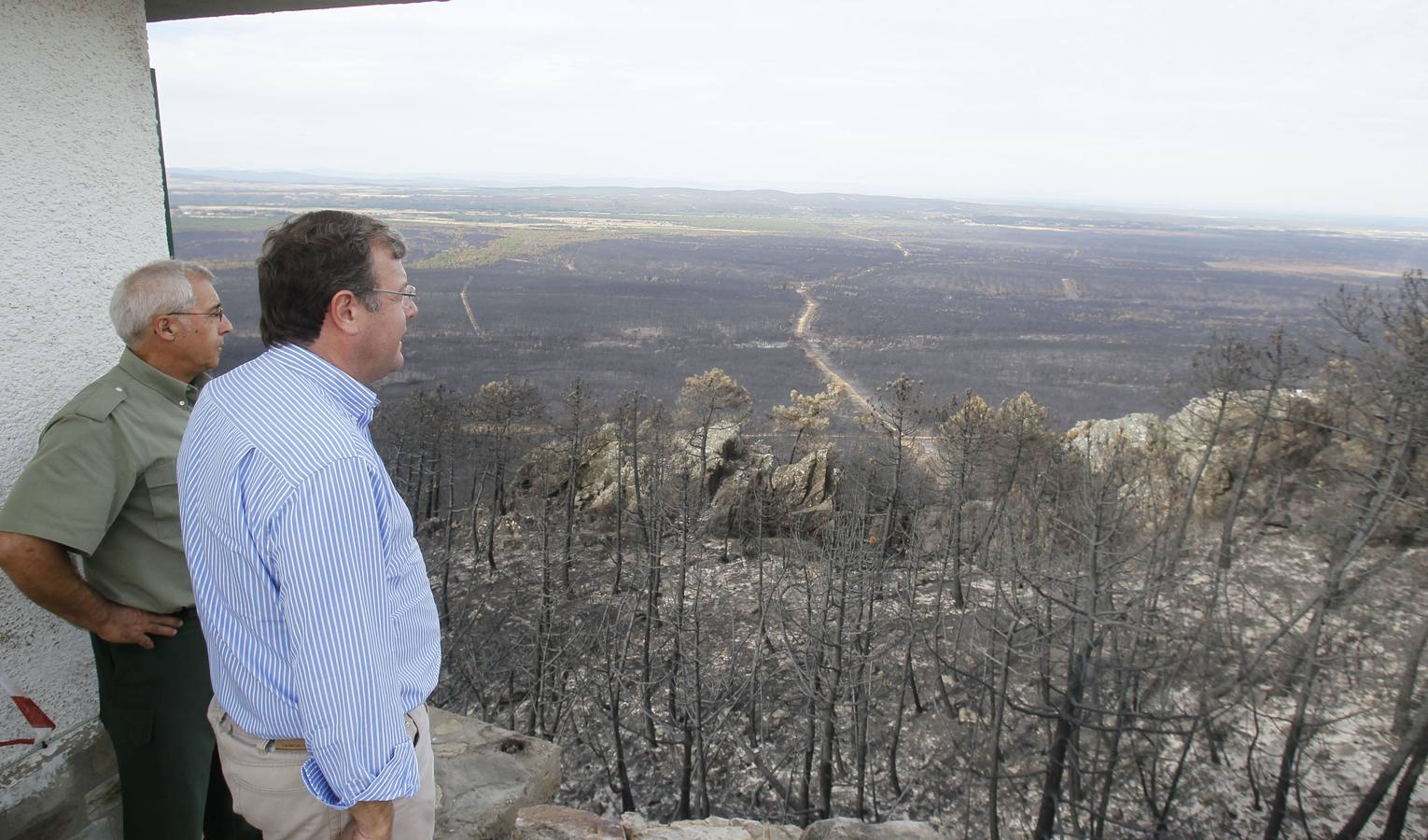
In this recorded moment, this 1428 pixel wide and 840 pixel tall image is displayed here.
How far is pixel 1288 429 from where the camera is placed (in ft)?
82.6

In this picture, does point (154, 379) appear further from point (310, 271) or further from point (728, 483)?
point (728, 483)

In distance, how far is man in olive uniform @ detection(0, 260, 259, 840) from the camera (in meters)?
2.54

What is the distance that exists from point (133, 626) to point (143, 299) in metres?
1.08

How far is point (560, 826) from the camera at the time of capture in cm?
377

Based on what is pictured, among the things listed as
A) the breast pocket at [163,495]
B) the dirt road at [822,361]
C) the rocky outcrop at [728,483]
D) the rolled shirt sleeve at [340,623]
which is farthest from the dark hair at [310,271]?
the dirt road at [822,361]

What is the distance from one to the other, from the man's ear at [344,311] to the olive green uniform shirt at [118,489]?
114cm

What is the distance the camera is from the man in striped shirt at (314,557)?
1.80 meters

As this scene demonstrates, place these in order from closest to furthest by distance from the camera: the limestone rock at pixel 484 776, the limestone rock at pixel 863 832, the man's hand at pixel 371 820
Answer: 1. the man's hand at pixel 371 820
2. the limestone rock at pixel 484 776
3. the limestone rock at pixel 863 832

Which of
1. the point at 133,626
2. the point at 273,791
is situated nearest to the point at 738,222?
the point at 133,626

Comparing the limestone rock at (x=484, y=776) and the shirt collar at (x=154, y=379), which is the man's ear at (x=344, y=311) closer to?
the shirt collar at (x=154, y=379)

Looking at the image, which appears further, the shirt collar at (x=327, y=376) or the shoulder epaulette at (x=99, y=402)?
the shoulder epaulette at (x=99, y=402)

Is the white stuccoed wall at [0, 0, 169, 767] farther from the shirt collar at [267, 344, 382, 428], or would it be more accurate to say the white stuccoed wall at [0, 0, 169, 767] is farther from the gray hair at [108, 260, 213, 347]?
the shirt collar at [267, 344, 382, 428]

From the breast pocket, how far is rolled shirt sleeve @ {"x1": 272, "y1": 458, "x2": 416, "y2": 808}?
3.86 ft

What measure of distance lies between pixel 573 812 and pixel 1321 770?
18659 mm
